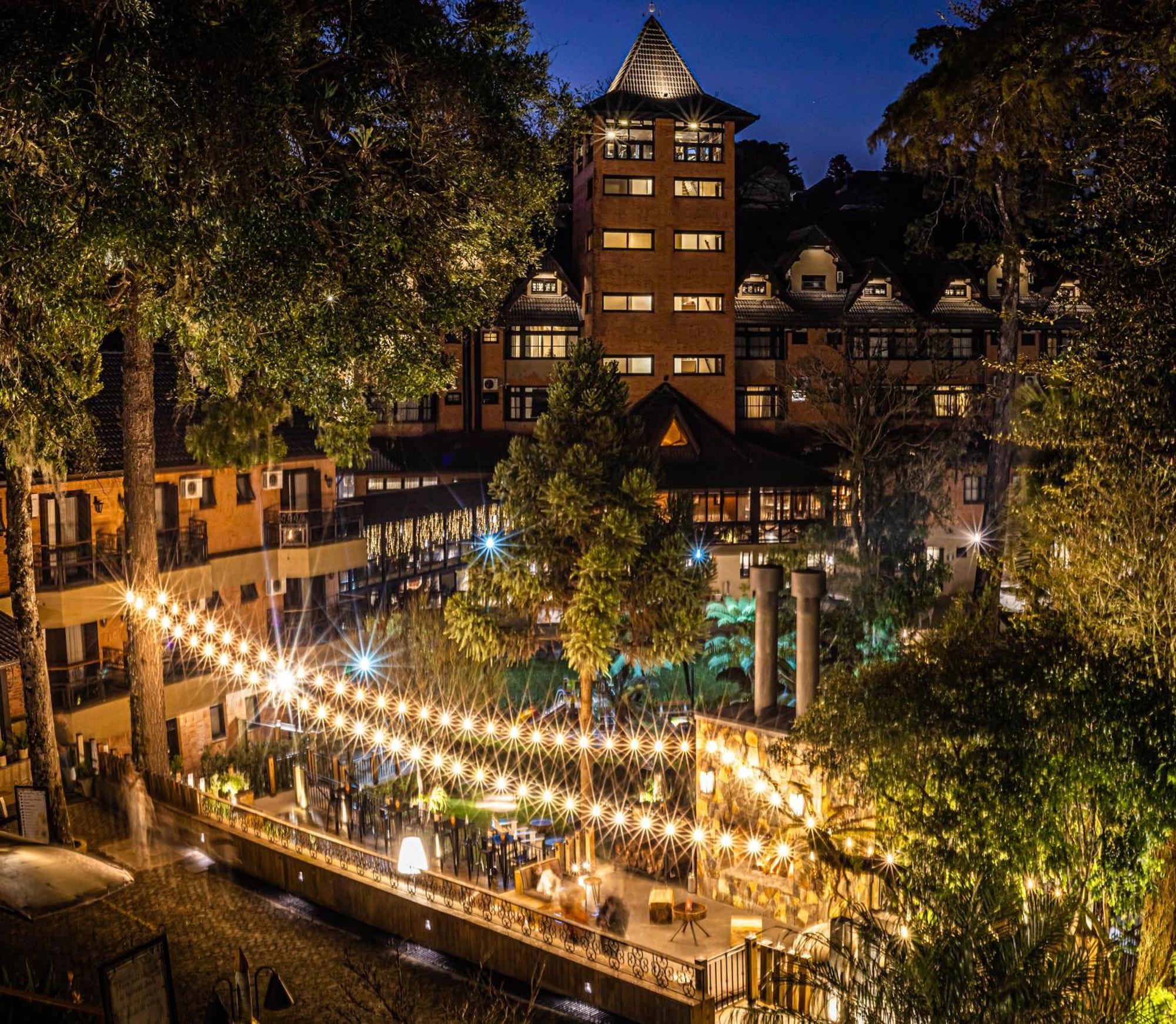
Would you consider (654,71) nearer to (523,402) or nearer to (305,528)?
(523,402)

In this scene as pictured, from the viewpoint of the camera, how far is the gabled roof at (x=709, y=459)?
123 ft

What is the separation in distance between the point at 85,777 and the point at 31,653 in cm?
449

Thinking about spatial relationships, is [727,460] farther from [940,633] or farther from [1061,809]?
[1061,809]

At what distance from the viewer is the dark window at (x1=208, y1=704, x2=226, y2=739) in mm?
25156

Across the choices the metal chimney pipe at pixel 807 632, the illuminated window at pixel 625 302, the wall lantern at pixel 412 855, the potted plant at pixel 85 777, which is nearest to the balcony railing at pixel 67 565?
the potted plant at pixel 85 777

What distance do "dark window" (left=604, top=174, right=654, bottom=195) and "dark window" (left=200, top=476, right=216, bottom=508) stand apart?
2008cm

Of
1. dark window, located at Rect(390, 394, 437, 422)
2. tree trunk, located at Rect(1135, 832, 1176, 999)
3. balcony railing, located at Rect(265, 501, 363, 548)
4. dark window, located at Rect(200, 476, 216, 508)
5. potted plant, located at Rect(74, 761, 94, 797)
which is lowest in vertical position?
potted plant, located at Rect(74, 761, 94, 797)

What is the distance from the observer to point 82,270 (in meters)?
13.7

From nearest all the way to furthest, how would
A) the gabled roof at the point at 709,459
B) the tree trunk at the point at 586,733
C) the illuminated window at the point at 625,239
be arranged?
the tree trunk at the point at 586,733 → the gabled roof at the point at 709,459 → the illuminated window at the point at 625,239

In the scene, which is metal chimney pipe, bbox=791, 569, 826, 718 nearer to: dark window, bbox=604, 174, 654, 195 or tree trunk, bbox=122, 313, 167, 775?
tree trunk, bbox=122, 313, 167, 775

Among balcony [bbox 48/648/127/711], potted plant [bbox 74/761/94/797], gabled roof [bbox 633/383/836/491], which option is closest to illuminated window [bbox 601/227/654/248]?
gabled roof [bbox 633/383/836/491]

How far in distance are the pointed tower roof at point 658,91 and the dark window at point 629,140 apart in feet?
1.03

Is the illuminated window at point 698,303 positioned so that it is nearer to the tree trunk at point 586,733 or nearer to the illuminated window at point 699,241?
the illuminated window at point 699,241

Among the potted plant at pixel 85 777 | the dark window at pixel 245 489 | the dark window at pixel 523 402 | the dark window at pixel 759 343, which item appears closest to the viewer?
the potted plant at pixel 85 777
